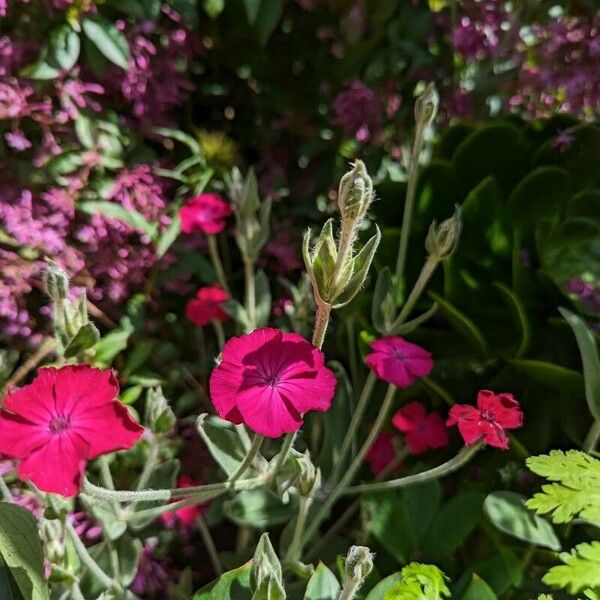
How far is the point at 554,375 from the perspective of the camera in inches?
29.9

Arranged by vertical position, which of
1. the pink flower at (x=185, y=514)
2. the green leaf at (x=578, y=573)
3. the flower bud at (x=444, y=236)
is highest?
the flower bud at (x=444, y=236)

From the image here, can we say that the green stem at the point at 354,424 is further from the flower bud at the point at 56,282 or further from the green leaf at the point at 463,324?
the flower bud at the point at 56,282

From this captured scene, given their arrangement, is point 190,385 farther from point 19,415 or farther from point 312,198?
point 19,415

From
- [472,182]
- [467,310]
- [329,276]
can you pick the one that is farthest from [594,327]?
[329,276]

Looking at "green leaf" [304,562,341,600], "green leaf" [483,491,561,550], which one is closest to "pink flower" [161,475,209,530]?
"green leaf" [304,562,341,600]

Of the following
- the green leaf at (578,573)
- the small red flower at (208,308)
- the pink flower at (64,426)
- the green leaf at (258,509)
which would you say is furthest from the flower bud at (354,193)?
the small red flower at (208,308)

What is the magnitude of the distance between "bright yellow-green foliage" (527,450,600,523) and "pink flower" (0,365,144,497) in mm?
338

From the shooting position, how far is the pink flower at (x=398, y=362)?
0.72 metres

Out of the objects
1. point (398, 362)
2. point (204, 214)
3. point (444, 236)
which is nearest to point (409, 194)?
point (444, 236)

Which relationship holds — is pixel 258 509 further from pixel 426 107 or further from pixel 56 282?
pixel 426 107

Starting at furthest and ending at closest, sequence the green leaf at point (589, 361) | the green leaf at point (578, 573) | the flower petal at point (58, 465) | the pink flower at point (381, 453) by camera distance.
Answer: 1. the pink flower at point (381, 453)
2. the green leaf at point (589, 361)
3. the green leaf at point (578, 573)
4. the flower petal at point (58, 465)

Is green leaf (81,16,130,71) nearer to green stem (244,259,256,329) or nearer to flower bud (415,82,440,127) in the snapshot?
Result: green stem (244,259,256,329)

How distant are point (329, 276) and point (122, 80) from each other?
2.11 feet

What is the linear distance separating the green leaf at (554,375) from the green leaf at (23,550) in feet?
1.70
